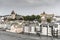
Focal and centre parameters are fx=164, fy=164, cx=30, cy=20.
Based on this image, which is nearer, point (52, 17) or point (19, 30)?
point (19, 30)

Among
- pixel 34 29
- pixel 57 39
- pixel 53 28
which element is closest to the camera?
pixel 57 39

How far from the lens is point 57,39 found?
5.64 m

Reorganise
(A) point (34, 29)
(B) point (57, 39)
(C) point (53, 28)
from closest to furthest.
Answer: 1. (B) point (57, 39)
2. (C) point (53, 28)
3. (A) point (34, 29)

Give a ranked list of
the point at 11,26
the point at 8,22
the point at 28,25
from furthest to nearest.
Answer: the point at 8,22 < the point at 11,26 < the point at 28,25

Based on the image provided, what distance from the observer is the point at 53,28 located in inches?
258

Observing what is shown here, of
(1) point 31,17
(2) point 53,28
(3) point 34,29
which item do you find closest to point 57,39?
(2) point 53,28

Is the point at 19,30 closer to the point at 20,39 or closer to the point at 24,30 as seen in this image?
the point at 24,30

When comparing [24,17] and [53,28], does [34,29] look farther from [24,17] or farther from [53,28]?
[24,17]

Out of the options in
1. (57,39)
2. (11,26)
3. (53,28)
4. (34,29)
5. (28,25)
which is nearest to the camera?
(57,39)

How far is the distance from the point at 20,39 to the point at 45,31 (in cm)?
124

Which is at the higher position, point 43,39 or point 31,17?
point 31,17

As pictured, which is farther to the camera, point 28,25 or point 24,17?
point 24,17

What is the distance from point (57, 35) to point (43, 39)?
551 mm

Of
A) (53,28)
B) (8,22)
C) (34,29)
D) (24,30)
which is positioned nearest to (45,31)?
(53,28)
